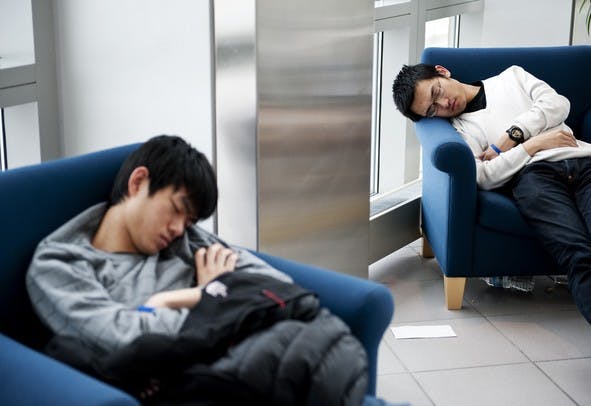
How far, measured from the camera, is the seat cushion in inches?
132

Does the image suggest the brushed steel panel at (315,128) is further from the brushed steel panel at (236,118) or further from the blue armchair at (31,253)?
Result: the blue armchair at (31,253)

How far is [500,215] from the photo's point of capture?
3373mm

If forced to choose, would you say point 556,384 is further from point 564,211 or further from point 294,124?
point 294,124

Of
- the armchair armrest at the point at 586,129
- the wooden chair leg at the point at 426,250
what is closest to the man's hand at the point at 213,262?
the wooden chair leg at the point at 426,250

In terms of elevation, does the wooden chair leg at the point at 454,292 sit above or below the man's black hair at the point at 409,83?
below

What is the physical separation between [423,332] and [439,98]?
973mm

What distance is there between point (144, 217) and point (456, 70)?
2.23 m

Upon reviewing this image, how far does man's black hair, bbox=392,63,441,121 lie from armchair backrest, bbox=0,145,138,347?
179 centimetres

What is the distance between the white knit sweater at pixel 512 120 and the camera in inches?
136

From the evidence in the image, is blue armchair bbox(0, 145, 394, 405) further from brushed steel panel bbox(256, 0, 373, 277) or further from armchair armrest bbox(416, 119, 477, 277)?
armchair armrest bbox(416, 119, 477, 277)

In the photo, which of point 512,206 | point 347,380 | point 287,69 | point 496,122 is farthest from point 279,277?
point 496,122

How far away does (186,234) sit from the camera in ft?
6.91

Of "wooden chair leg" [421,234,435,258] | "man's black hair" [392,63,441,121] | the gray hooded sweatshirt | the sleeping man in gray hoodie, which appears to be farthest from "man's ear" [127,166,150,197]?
"wooden chair leg" [421,234,435,258]

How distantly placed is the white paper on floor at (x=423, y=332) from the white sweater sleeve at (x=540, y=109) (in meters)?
0.85
